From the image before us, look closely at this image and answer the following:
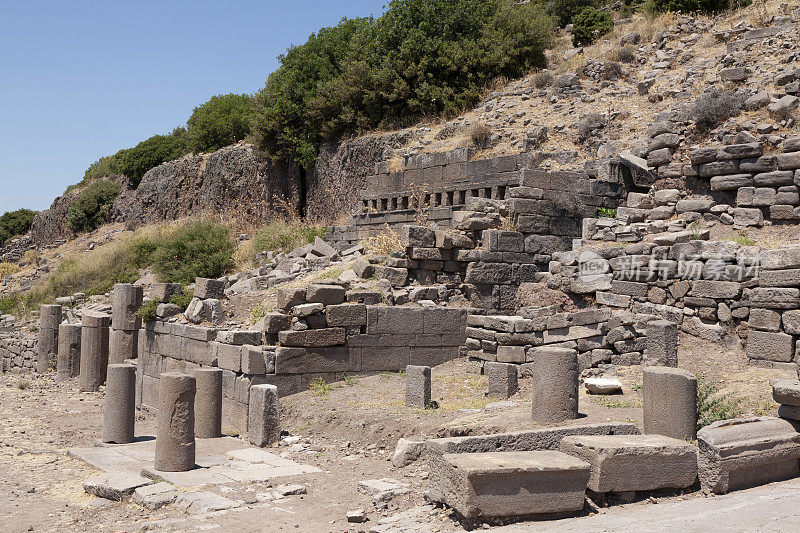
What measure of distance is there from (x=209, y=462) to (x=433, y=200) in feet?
32.8

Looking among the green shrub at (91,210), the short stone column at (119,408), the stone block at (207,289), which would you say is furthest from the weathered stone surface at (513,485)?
the green shrub at (91,210)

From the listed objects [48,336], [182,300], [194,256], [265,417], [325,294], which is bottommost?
[265,417]

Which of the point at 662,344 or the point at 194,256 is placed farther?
the point at 194,256

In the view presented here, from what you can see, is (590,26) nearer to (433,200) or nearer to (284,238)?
(433,200)

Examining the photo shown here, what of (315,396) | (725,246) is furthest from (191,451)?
(725,246)

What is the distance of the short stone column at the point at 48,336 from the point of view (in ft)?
63.3

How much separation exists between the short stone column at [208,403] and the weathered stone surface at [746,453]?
694 centimetres

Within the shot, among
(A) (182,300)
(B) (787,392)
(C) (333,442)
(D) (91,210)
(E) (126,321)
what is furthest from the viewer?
(D) (91,210)

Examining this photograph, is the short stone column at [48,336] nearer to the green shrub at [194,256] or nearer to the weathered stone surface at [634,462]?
the green shrub at [194,256]

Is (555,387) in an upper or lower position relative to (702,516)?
upper

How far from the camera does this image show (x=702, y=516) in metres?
5.68

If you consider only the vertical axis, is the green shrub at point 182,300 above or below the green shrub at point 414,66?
below

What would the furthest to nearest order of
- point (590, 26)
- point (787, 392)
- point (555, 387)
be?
point (590, 26), point (555, 387), point (787, 392)

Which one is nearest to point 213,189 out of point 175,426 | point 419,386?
point 419,386
